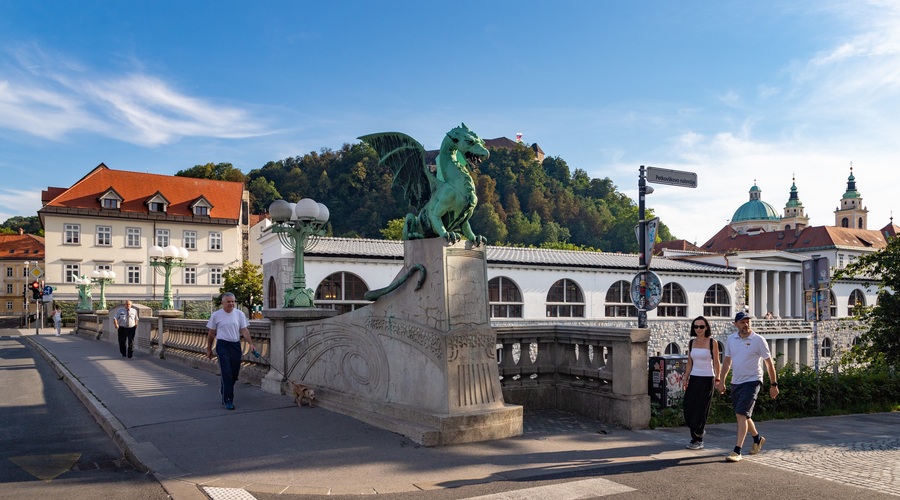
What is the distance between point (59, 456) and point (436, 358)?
393cm

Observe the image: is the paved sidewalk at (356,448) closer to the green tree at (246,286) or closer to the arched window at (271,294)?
the arched window at (271,294)

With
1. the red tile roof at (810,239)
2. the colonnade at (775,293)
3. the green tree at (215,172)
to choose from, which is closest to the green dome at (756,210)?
the red tile roof at (810,239)

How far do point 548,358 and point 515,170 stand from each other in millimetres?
133950

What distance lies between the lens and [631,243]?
127 metres

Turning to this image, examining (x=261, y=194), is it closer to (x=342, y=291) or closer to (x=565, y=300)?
(x=565, y=300)

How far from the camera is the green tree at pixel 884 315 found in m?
14.8

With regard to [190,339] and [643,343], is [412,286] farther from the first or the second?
[190,339]

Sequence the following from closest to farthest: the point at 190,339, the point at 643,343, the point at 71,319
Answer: the point at 643,343
the point at 190,339
the point at 71,319

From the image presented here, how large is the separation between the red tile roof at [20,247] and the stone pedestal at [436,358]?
324 feet

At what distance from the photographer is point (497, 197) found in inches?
5059

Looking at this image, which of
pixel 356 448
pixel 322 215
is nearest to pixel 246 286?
pixel 322 215

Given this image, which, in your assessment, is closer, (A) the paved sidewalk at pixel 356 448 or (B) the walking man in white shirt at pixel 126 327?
(A) the paved sidewalk at pixel 356 448

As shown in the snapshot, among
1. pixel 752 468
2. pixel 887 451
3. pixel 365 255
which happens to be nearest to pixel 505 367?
pixel 752 468

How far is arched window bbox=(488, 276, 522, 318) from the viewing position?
35844 mm
